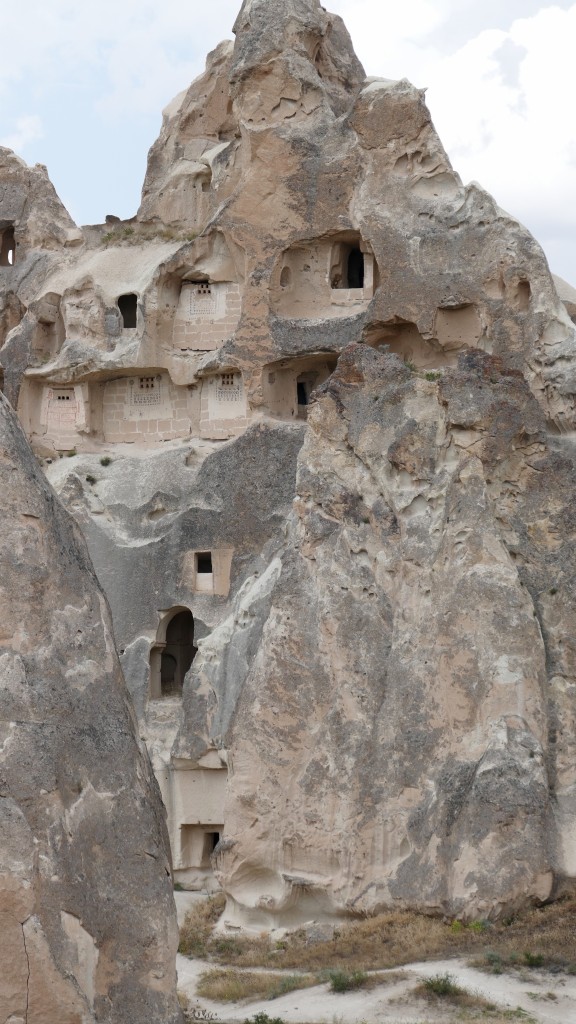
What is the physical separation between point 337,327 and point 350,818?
383 inches

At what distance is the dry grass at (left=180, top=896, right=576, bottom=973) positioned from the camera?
17562mm

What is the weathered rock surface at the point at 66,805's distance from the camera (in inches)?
428

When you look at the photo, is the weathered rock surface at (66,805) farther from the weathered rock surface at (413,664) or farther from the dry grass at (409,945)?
the weathered rock surface at (413,664)

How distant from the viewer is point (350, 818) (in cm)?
2023

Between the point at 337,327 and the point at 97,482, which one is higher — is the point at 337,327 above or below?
above

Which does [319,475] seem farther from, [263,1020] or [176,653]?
[263,1020]

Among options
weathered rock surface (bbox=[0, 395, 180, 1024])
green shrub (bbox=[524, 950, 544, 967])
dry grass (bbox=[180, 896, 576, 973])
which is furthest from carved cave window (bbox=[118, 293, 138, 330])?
weathered rock surface (bbox=[0, 395, 180, 1024])

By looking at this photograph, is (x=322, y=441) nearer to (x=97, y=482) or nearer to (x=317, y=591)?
Answer: (x=317, y=591)

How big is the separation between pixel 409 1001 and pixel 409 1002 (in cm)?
2

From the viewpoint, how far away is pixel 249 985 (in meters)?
17.7

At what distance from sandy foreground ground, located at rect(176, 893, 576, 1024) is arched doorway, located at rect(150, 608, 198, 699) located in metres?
10.4

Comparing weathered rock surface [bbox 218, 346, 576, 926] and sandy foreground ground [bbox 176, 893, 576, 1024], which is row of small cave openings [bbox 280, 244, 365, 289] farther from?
sandy foreground ground [bbox 176, 893, 576, 1024]

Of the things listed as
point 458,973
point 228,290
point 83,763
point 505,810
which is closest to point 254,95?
point 228,290

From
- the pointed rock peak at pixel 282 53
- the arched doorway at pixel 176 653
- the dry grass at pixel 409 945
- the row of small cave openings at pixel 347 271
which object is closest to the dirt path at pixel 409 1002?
the dry grass at pixel 409 945
